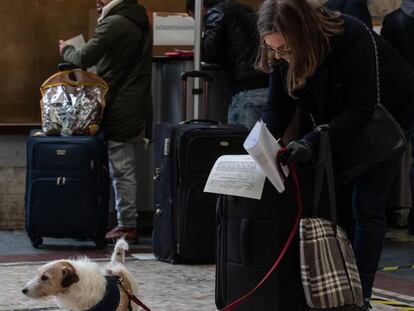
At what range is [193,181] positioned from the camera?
631 centimetres

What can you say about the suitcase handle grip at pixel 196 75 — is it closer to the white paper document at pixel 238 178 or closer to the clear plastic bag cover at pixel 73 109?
the clear plastic bag cover at pixel 73 109

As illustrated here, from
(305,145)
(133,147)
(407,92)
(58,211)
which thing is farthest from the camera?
(133,147)

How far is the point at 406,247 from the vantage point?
24.1 ft

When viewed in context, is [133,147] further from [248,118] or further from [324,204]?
[324,204]

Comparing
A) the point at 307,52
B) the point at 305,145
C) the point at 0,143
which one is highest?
the point at 307,52

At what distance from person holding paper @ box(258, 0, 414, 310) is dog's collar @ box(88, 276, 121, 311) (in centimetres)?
99

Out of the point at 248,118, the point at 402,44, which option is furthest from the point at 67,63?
the point at 402,44

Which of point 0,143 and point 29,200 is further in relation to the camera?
point 0,143

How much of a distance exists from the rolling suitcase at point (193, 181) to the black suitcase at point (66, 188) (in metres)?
0.71

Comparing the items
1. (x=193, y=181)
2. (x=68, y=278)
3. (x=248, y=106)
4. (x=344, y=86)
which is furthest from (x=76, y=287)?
(x=248, y=106)

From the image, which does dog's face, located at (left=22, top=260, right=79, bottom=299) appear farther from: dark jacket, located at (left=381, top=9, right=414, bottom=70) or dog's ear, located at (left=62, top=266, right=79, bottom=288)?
dark jacket, located at (left=381, top=9, right=414, bottom=70)

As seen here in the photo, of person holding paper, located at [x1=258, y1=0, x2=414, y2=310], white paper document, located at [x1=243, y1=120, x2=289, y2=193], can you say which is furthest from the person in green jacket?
white paper document, located at [x1=243, y1=120, x2=289, y2=193]

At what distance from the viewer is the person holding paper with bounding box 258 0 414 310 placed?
3.77m

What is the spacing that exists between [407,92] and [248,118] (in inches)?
110
